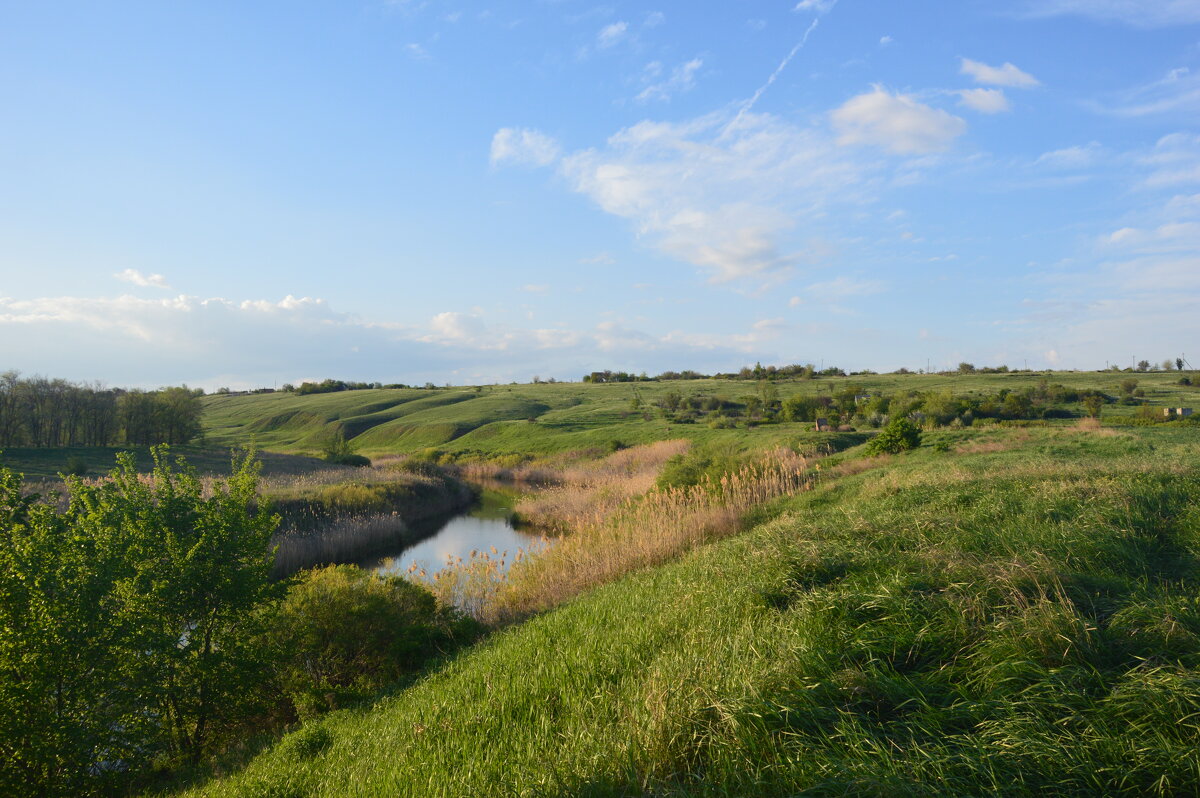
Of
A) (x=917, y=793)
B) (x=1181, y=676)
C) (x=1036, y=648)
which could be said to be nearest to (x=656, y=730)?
(x=917, y=793)

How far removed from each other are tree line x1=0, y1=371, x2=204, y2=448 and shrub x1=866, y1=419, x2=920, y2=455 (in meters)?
41.9

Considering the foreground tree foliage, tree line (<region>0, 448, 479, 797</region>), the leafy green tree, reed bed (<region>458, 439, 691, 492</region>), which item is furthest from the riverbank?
reed bed (<region>458, 439, 691, 492</region>)

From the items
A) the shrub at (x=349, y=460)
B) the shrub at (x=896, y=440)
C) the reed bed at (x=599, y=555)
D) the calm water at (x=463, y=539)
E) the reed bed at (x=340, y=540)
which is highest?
the shrub at (x=896, y=440)

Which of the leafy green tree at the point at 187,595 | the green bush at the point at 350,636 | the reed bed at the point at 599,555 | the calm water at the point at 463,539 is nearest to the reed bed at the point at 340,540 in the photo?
the calm water at the point at 463,539

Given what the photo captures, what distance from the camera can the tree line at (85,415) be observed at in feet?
125

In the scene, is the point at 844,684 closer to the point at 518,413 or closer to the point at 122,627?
the point at 122,627

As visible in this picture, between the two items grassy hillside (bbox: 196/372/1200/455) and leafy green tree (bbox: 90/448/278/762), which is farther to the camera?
grassy hillside (bbox: 196/372/1200/455)

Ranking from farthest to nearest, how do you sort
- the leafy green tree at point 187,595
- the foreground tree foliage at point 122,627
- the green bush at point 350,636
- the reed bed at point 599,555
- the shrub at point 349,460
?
the shrub at point 349,460, the reed bed at point 599,555, the green bush at point 350,636, the leafy green tree at point 187,595, the foreground tree foliage at point 122,627

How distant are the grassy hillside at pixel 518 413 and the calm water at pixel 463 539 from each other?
1508 centimetres

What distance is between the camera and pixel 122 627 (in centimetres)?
748

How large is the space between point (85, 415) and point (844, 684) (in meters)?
54.9

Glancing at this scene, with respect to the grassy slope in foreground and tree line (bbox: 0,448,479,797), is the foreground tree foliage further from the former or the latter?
the grassy slope in foreground

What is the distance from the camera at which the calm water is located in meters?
22.2

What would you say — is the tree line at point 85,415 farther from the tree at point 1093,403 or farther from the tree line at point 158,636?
the tree at point 1093,403
